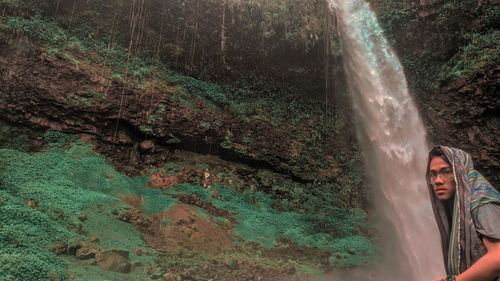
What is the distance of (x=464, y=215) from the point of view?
1607 mm

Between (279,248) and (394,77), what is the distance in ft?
27.4

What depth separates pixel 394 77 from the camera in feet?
38.9

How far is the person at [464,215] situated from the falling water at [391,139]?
21.3 feet

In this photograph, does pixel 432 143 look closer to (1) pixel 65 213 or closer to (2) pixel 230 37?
(2) pixel 230 37

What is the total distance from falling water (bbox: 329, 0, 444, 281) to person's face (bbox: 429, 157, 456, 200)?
6.57 meters

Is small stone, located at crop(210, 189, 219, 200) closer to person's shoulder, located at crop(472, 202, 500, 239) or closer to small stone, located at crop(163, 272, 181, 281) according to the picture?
small stone, located at crop(163, 272, 181, 281)

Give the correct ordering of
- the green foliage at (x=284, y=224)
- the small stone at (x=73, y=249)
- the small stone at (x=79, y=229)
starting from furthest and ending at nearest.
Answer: the green foliage at (x=284, y=224), the small stone at (x=79, y=229), the small stone at (x=73, y=249)

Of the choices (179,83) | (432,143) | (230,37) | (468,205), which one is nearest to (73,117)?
(179,83)

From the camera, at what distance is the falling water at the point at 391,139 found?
8.22 meters

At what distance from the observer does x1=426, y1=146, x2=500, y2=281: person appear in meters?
1.40

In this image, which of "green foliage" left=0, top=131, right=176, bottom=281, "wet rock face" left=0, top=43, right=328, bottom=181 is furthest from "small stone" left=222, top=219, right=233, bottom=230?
"wet rock face" left=0, top=43, right=328, bottom=181

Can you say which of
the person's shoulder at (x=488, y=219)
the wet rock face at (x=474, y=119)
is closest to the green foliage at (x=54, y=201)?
the person's shoulder at (x=488, y=219)

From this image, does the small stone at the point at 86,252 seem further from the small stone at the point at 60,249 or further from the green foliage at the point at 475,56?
the green foliage at the point at 475,56

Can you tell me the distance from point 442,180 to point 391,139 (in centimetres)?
938
